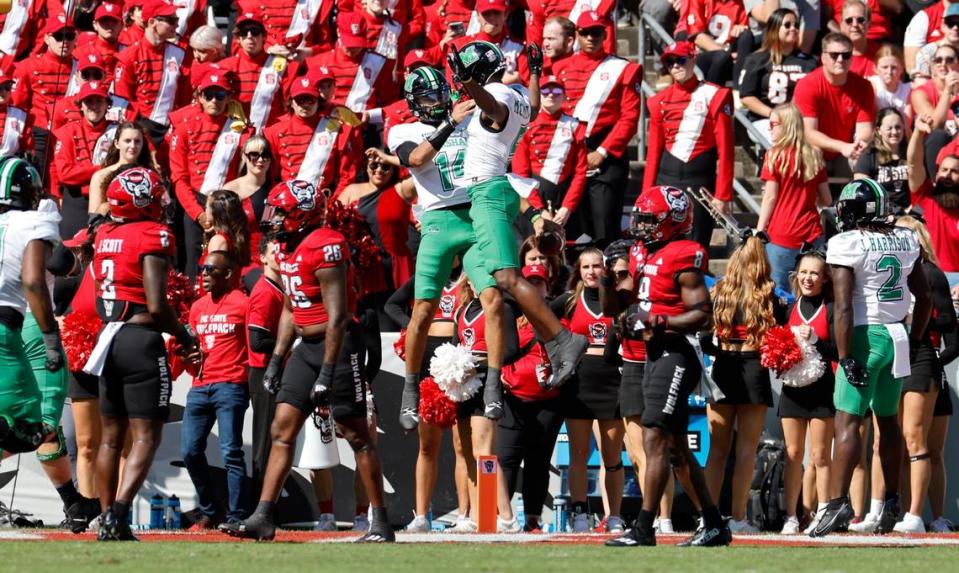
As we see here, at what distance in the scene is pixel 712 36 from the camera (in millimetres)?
16750

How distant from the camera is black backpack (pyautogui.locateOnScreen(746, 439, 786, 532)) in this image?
486 inches

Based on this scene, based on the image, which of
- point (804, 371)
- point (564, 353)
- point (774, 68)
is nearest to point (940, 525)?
point (804, 371)

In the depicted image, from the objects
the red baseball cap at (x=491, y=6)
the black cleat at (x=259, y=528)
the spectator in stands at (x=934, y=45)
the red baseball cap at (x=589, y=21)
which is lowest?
the black cleat at (x=259, y=528)

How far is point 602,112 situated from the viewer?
15.0m

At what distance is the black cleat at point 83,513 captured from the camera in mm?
11234

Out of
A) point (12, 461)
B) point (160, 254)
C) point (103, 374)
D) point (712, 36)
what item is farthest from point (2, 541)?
point (712, 36)

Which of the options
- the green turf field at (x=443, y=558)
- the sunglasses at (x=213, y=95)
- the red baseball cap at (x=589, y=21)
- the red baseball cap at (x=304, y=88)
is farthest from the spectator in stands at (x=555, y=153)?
the green turf field at (x=443, y=558)

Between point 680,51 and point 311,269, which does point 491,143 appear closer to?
point 311,269

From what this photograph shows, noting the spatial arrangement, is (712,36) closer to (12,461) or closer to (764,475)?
(764,475)

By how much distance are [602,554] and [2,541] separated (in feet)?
11.0

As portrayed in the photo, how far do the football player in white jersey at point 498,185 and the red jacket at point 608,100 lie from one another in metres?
3.57

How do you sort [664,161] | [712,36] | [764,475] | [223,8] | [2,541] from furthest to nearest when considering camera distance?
[223,8] → [712,36] → [664,161] → [764,475] → [2,541]

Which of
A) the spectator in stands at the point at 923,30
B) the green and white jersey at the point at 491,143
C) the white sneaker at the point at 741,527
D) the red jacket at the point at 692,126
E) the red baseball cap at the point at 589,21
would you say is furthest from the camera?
the spectator in stands at the point at 923,30

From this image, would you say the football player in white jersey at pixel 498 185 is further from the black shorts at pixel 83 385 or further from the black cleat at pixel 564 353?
the black shorts at pixel 83 385
